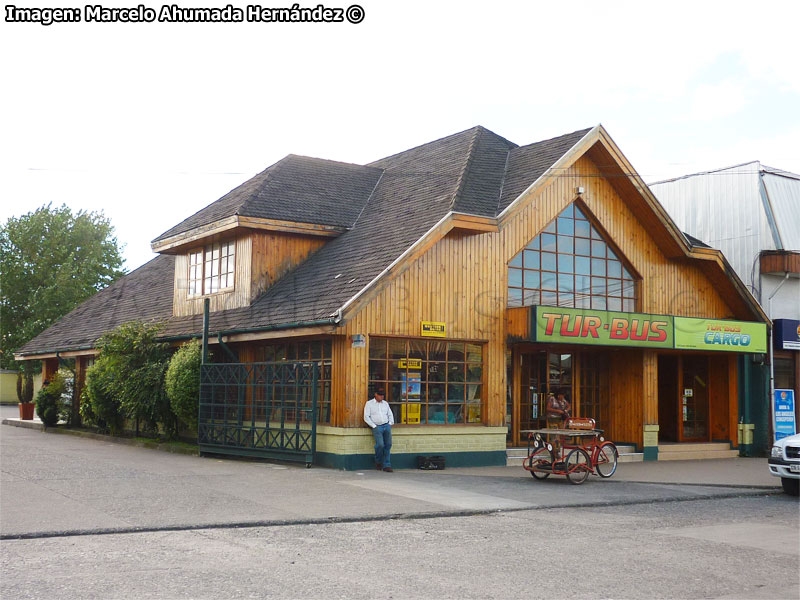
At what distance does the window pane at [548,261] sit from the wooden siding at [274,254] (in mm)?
5382

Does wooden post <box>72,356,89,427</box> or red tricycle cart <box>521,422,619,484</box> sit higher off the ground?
wooden post <box>72,356,89,427</box>

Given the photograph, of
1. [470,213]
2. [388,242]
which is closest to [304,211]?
[388,242]

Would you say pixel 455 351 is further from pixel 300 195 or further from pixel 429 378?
pixel 300 195

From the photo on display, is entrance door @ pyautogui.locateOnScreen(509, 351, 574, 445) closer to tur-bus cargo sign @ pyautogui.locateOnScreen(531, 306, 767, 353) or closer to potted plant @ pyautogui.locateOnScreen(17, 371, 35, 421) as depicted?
tur-bus cargo sign @ pyautogui.locateOnScreen(531, 306, 767, 353)

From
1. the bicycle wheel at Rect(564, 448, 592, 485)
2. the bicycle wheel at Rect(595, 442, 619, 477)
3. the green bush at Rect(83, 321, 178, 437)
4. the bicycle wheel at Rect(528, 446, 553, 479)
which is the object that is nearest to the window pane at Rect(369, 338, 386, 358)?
the bicycle wheel at Rect(528, 446, 553, 479)

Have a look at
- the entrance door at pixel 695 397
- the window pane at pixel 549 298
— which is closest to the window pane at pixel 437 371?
the window pane at pixel 549 298

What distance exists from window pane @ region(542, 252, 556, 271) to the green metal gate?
19.9 feet

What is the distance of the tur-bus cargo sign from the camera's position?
18.3 meters

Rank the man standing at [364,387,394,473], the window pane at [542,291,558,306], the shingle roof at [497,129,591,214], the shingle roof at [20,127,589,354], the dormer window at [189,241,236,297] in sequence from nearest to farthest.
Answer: the man standing at [364,387,394,473], the shingle roof at [20,127,589,354], the shingle roof at [497,129,591,214], the window pane at [542,291,558,306], the dormer window at [189,241,236,297]

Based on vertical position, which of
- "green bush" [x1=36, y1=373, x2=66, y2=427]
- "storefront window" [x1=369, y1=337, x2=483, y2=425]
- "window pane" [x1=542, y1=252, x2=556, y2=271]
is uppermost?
"window pane" [x1=542, y1=252, x2=556, y2=271]

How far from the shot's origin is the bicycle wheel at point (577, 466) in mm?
15414

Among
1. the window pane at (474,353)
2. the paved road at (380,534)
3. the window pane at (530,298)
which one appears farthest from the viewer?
the window pane at (530,298)

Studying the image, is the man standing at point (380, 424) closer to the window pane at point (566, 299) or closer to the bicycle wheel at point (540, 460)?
the bicycle wheel at point (540, 460)

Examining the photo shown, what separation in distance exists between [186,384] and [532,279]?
8.15 meters
